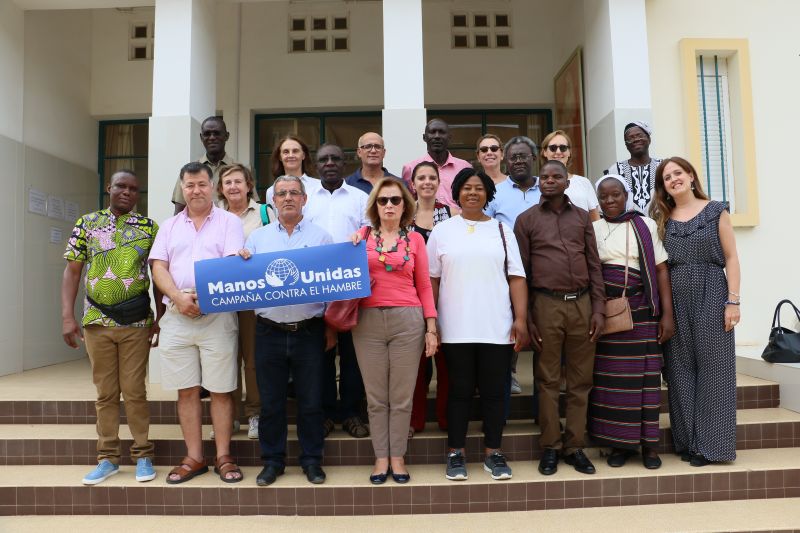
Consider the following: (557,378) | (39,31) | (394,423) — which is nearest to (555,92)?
(557,378)

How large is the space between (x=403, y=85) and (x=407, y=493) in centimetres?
375

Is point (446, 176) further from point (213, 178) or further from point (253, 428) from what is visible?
point (253, 428)

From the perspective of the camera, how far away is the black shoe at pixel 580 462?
11.7 ft

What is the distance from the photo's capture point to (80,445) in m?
4.02

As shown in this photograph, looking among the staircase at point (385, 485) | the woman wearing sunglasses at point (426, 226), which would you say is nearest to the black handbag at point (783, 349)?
the staircase at point (385, 485)

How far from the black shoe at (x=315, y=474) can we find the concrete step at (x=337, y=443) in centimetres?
31

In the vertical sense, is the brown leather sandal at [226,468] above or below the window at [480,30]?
below

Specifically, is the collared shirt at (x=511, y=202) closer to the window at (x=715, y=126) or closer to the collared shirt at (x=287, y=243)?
the collared shirt at (x=287, y=243)

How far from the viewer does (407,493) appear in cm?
344

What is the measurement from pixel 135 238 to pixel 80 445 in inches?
62.5

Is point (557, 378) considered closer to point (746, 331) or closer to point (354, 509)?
point (354, 509)

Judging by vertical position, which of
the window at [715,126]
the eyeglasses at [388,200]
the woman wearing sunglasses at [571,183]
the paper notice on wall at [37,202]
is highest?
the window at [715,126]

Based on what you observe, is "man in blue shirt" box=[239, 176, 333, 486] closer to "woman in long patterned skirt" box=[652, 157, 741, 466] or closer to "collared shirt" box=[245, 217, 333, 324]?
"collared shirt" box=[245, 217, 333, 324]

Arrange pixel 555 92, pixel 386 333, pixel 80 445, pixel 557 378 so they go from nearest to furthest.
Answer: pixel 386 333, pixel 557 378, pixel 80 445, pixel 555 92
